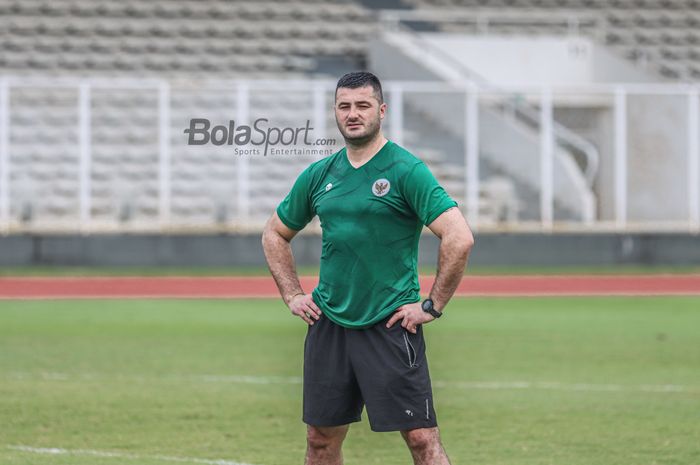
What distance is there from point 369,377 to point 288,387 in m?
5.32

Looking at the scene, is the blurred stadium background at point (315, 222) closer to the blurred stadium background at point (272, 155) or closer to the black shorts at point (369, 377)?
the blurred stadium background at point (272, 155)

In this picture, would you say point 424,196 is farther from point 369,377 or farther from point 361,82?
point 369,377

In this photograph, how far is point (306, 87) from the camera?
26125 millimetres

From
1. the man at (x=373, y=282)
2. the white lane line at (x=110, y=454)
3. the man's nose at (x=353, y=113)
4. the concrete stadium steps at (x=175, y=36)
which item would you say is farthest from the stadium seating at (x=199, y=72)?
the man's nose at (x=353, y=113)

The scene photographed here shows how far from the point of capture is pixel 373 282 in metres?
5.74

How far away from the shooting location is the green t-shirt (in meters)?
5.65

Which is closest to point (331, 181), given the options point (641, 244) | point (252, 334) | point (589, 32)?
point (252, 334)

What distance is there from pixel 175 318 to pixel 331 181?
1172 centimetres

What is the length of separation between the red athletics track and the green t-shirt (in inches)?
579

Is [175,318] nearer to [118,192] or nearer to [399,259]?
[118,192]

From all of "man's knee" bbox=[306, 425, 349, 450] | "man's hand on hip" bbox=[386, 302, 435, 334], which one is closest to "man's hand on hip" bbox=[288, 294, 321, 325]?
"man's hand on hip" bbox=[386, 302, 435, 334]

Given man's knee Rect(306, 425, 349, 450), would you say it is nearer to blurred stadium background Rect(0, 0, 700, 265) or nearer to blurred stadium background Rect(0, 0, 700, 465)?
blurred stadium background Rect(0, 0, 700, 465)

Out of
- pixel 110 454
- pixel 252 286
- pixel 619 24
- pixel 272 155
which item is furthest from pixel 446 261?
pixel 619 24

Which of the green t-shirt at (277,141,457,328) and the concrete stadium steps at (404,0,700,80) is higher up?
the concrete stadium steps at (404,0,700,80)
